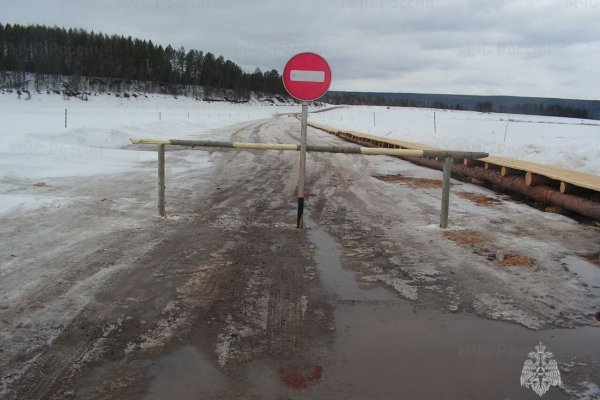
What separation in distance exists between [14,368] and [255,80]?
494 ft

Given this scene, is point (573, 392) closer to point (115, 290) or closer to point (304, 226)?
point (115, 290)

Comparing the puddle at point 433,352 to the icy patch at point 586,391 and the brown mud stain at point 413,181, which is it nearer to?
the icy patch at point 586,391

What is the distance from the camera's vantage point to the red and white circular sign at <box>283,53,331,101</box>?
626cm

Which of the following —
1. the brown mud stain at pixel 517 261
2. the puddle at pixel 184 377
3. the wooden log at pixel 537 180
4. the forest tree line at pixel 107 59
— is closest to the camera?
the puddle at pixel 184 377

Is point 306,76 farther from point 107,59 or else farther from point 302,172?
point 107,59

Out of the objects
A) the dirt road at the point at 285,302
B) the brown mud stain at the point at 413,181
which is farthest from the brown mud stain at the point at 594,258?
the brown mud stain at the point at 413,181

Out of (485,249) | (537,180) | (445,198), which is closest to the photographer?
(485,249)

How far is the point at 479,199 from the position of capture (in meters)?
9.66

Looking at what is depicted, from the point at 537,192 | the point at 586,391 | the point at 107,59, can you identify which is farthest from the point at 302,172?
the point at 107,59

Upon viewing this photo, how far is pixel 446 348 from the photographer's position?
11.1ft

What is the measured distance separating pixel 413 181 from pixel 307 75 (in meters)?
6.13

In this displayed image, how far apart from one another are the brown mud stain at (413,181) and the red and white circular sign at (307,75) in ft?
16.9

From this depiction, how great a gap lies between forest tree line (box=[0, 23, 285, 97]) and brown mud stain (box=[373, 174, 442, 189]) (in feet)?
371

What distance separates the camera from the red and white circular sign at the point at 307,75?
6.26 metres
